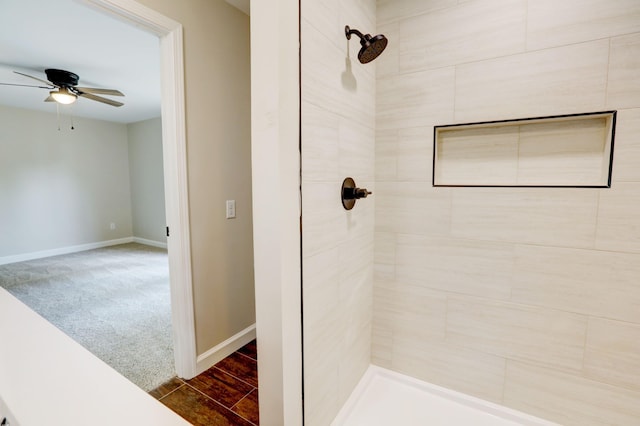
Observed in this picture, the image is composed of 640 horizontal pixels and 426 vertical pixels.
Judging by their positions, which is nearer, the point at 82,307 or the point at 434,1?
the point at 434,1

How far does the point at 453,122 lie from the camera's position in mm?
1514

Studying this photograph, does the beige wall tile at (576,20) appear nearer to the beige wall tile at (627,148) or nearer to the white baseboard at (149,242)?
the beige wall tile at (627,148)

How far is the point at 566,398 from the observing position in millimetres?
1378

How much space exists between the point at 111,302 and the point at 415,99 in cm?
353

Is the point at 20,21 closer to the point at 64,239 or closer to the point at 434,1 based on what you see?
the point at 434,1

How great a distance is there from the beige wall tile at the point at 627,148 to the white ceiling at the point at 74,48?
2.45 m

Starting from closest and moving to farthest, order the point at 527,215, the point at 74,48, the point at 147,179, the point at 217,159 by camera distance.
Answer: the point at 527,215 < the point at 217,159 < the point at 74,48 < the point at 147,179

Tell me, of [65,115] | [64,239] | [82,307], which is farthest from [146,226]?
[82,307]

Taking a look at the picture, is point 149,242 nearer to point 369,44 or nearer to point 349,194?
point 349,194

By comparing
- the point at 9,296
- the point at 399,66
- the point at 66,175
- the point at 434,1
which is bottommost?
the point at 9,296

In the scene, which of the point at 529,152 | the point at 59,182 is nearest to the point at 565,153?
the point at 529,152

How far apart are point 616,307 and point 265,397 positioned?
156 centimetres

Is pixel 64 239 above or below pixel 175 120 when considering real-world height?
below

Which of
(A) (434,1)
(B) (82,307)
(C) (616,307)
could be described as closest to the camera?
(C) (616,307)
